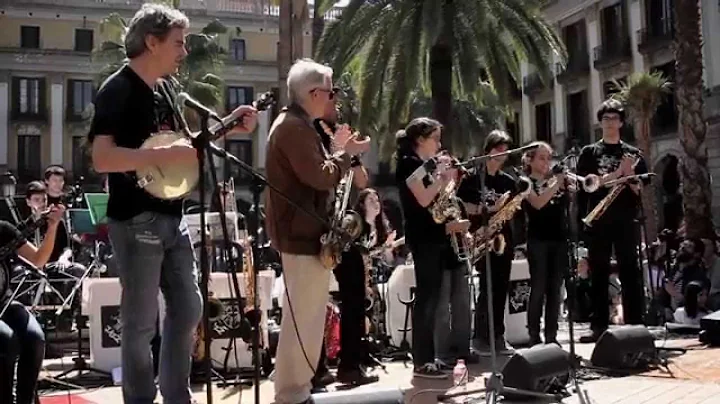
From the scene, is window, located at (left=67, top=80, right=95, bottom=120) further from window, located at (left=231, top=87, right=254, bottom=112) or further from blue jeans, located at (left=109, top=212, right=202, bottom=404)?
blue jeans, located at (left=109, top=212, right=202, bottom=404)

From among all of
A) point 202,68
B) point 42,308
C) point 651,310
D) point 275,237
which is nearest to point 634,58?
point 202,68

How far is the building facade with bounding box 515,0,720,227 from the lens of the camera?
24.6 meters

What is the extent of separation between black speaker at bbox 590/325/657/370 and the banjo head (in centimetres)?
346

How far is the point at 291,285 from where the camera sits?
164 inches

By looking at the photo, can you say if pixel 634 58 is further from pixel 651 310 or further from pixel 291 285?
pixel 291 285

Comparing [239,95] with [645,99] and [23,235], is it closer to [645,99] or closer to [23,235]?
[645,99]

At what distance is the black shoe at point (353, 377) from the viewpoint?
18.5 ft

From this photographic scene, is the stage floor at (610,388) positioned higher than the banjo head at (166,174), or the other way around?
the banjo head at (166,174)

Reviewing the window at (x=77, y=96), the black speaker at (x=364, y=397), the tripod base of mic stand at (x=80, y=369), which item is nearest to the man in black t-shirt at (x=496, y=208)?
the black speaker at (x=364, y=397)

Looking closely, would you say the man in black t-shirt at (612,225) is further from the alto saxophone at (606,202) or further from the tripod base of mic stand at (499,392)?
the tripod base of mic stand at (499,392)

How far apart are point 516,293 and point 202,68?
21.8 metres

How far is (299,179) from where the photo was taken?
4.14m

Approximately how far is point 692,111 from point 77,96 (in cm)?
3188

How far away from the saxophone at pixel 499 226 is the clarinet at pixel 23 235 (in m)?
3.11
